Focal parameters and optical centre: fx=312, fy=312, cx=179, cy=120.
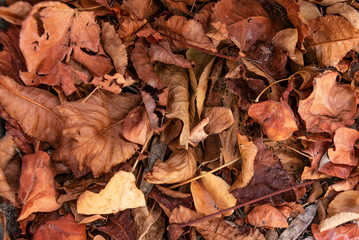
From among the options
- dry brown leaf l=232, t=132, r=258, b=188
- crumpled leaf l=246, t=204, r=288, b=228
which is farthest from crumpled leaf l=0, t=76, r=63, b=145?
crumpled leaf l=246, t=204, r=288, b=228

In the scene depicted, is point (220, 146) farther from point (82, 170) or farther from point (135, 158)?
point (82, 170)

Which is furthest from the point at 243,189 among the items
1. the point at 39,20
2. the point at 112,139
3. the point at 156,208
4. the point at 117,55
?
the point at 39,20

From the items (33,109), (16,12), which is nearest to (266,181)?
(33,109)

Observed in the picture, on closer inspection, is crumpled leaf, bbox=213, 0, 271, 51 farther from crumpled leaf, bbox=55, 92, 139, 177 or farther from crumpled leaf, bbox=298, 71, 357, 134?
crumpled leaf, bbox=55, 92, 139, 177

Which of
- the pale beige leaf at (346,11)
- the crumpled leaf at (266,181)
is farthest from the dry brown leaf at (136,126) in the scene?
the pale beige leaf at (346,11)

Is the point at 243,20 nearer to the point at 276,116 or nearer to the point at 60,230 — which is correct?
the point at 276,116

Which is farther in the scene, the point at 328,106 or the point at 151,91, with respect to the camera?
the point at 328,106
